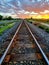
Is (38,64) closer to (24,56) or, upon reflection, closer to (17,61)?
(17,61)

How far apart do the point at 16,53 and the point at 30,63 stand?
156 cm

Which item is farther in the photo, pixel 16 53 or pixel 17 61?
pixel 16 53

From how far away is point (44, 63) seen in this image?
209 inches

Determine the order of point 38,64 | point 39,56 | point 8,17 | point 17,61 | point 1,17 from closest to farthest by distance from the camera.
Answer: point 38,64, point 17,61, point 39,56, point 1,17, point 8,17

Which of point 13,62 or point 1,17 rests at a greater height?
point 13,62

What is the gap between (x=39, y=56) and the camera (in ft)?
20.4

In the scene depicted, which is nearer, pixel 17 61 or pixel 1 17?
pixel 17 61

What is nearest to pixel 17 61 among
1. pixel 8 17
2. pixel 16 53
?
pixel 16 53

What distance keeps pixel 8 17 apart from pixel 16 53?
135748 mm

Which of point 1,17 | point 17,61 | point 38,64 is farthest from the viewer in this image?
point 1,17

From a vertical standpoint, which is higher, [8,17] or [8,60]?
[8,60]

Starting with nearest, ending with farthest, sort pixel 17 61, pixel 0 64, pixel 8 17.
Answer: pixel 0 64, pixel 17 61, pixel 8 17

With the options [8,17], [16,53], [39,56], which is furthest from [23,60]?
[8,17]

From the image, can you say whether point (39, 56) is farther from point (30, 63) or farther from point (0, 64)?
point (0, 64)
